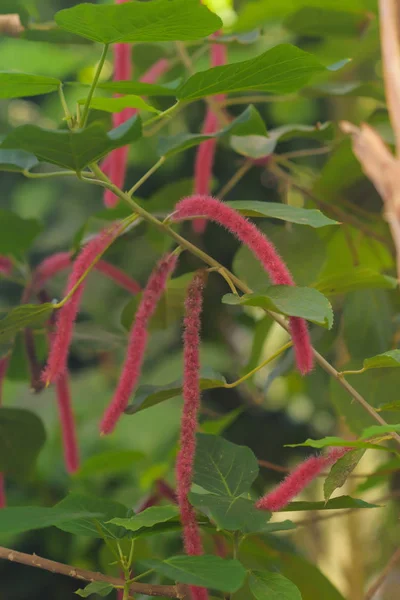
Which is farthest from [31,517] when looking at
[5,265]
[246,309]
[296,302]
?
[246,309]

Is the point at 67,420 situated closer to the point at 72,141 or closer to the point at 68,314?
the point at 68,314

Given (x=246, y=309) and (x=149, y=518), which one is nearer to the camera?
(x=149, y=518)

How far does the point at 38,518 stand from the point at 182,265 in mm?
413

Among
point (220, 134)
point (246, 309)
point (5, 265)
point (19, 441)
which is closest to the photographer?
point (220, 134)

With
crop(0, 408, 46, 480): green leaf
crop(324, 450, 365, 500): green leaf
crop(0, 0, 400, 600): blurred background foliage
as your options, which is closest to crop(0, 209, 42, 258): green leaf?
crop(0, 0, 400, 600): blurred background foliage

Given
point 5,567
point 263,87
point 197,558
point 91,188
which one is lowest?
point 5,567

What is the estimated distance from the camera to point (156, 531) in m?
0.40

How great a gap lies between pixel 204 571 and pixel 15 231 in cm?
37

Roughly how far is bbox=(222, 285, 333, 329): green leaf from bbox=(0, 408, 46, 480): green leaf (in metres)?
0.29

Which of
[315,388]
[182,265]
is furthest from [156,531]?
[315,388]

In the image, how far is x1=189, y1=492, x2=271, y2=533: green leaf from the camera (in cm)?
36

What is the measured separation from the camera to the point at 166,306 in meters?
0.67

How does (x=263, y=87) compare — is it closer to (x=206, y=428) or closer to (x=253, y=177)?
(x=206, y=428)

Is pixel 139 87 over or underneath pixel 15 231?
over
